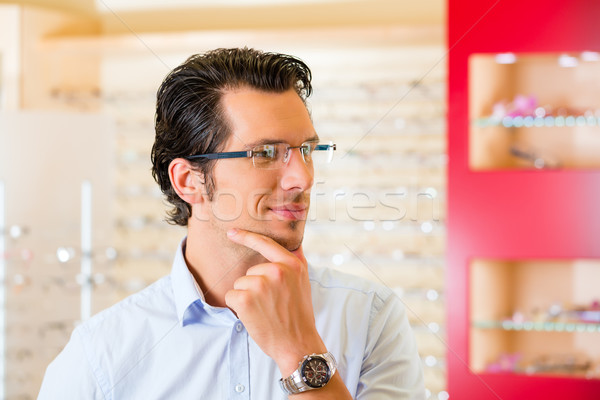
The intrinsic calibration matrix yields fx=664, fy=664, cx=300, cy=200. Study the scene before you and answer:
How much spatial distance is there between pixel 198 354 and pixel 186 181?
0.42 meters

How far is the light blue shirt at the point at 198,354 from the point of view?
4.30ft

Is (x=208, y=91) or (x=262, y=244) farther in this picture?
(x=208, y=91)

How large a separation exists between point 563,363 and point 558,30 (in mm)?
1576

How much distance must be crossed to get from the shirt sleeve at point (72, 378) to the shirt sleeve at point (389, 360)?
528 millimetres

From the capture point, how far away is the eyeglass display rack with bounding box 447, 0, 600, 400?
3.09m

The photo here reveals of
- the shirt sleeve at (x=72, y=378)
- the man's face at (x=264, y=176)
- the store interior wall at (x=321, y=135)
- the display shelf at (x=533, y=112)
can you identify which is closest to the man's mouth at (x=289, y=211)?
the man's face at (x=264, y=176)

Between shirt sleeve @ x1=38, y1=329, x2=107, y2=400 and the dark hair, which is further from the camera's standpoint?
the dark hair

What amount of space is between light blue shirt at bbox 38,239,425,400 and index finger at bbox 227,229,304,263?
14 centimetres

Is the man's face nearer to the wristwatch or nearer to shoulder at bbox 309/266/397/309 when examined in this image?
shoulder at bbox 309/266/397/309

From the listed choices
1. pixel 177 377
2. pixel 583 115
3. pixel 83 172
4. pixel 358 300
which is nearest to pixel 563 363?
pixel 583 115

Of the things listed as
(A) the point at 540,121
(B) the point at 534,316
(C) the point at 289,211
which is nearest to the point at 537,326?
(B) the point at 534,316

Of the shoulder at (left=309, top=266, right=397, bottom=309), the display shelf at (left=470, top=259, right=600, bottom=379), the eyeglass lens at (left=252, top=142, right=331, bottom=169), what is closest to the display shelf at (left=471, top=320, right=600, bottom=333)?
the display shelf at (left=470, top=259, right=600, bottom=379)

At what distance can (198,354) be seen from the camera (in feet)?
4.42

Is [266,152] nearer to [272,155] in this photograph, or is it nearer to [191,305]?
[272,155]
